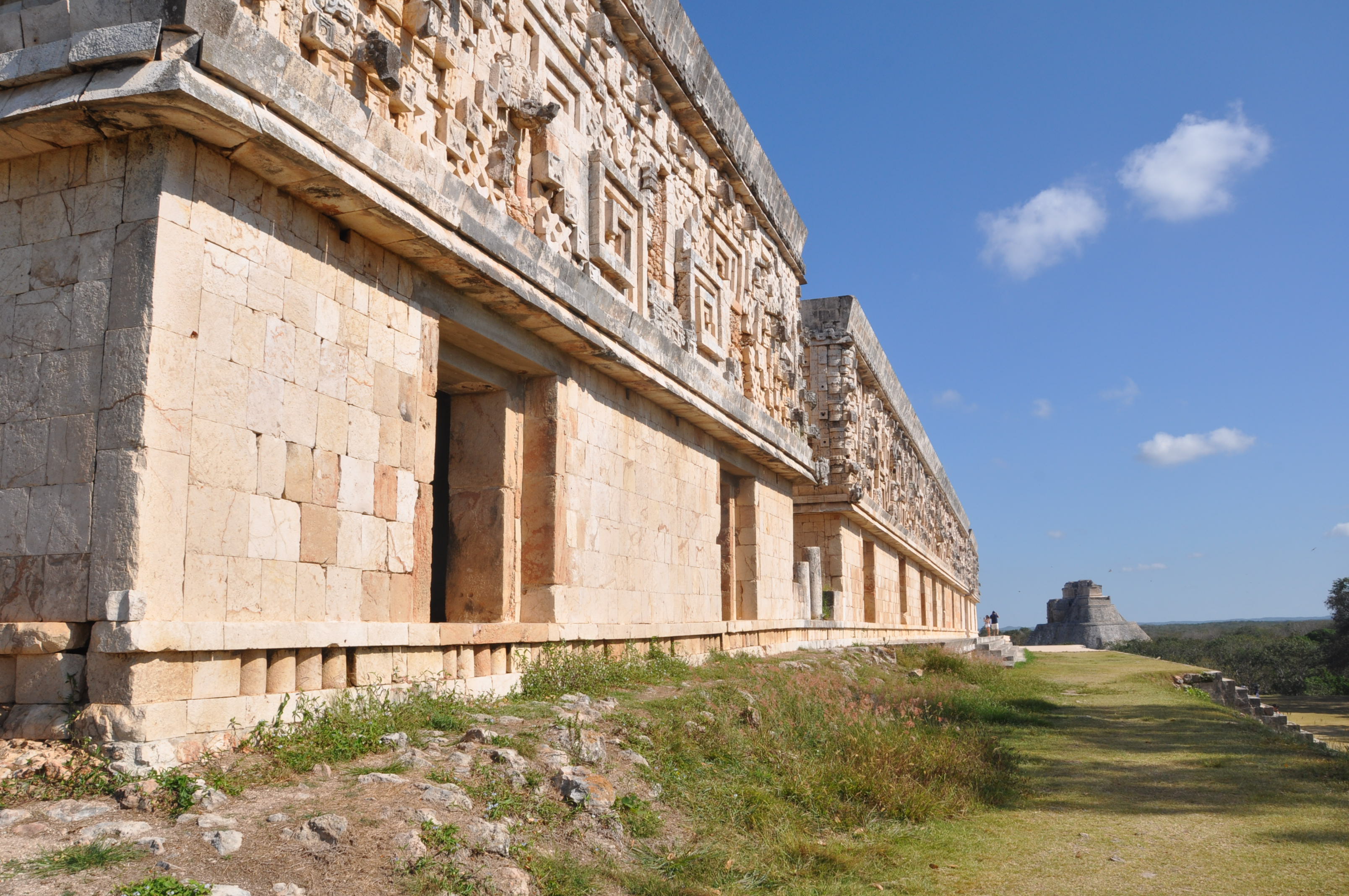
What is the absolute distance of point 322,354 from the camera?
5512mm

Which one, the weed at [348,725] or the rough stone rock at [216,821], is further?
the weed at [348,725]

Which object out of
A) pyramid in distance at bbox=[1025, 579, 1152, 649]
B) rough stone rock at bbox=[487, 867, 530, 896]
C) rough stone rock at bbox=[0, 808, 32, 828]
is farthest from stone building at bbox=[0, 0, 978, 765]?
pyramid in distance at bbox=[1025, 579, 1152, 649]

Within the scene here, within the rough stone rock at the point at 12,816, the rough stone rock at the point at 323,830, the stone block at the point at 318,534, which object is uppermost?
the stone block at the point at 318,534

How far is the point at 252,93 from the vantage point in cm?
472

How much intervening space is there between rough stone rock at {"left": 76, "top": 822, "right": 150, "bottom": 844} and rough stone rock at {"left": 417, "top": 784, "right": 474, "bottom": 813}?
1.10 m

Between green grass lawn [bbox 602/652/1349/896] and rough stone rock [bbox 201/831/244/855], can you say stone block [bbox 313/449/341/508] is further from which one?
green grass lawn [bbox 602/652/1349/896]

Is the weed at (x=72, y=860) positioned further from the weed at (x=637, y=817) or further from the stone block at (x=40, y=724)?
the weed at (x=637, y=817)

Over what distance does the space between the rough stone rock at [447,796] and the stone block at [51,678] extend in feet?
5.25

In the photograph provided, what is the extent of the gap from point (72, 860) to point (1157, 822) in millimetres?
6128

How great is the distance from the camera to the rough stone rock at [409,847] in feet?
12.3

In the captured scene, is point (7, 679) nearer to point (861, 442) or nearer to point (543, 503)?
point (543, 503)

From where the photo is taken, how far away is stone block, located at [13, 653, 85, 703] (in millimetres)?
→ 4332

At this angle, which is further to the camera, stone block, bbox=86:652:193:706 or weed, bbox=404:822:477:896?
stone block, bbox=86:652:193:706

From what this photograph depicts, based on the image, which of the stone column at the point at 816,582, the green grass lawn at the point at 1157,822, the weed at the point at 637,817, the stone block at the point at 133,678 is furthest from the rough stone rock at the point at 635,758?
the stone column at the point at 816,582
